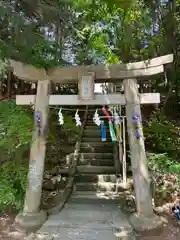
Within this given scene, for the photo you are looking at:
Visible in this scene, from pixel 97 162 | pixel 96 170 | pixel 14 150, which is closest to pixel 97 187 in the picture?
pixel 96 170

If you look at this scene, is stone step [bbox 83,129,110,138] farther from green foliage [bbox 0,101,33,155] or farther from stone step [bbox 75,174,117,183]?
green foliage [bbox 0,101,33,155]

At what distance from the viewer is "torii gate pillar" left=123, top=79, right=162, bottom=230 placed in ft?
13.8

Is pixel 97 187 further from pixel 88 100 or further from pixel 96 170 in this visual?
pixel 88 100

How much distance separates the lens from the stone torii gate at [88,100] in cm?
437

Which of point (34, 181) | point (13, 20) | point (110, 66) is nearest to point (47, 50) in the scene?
point (13, 20)

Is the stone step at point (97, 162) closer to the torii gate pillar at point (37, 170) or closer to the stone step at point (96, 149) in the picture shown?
the stone step at point (96, 149)

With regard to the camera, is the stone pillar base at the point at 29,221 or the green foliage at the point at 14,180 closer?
the stone pillar base at the point at 29,221

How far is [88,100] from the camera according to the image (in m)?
4.52

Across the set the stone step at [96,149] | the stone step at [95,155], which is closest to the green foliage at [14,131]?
the stone step at [95,155]

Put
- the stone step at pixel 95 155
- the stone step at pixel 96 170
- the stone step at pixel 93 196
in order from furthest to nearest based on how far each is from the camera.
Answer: the stone step at pixel 95 155, the stone step at pixel 96 170, the stone step at pixel 93 196

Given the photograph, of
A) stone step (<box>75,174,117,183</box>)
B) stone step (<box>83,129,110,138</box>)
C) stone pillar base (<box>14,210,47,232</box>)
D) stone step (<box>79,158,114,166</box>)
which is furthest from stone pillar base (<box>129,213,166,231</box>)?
stone step (<box>83,129,110,138</box>)

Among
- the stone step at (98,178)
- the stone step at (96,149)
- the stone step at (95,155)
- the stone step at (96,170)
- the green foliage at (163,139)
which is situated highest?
the green foliage at (163,139)

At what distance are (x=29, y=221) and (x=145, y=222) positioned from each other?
1987 mm

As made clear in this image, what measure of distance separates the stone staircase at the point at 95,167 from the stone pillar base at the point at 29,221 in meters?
1.61
